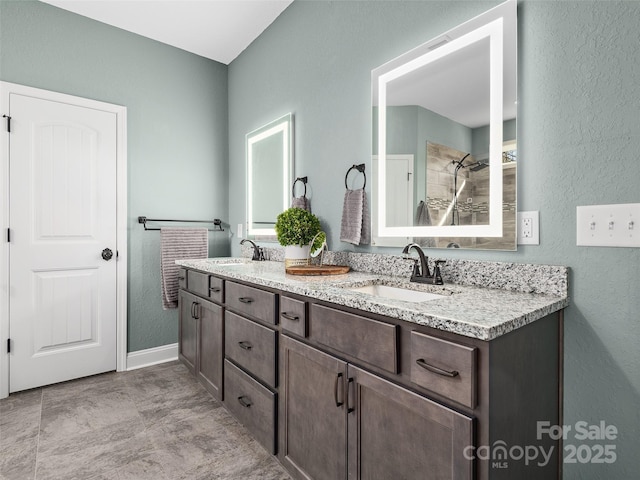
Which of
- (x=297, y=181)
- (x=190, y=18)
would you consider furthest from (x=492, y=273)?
(x=190, y=18)

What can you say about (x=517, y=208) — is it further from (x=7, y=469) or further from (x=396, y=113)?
(x=7, y=469)

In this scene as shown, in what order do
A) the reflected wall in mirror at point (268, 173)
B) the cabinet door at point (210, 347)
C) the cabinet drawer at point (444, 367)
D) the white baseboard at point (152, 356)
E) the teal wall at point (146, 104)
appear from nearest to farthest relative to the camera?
1. the cabinet drawer at point (444, 367)
2. the cabinet door at point (210, 347)
3. the teal wall at point (146, 104)
4. the reflected wall in mirror at point (268, 173)
5. the white baseboard at point (152, 356)

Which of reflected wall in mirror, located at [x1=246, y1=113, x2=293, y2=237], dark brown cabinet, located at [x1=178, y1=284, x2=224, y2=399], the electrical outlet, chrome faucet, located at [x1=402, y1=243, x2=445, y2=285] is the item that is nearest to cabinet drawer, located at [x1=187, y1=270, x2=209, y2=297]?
dark brown cabinet, located at [x1=178, y1=284, x2=224, y2=399]

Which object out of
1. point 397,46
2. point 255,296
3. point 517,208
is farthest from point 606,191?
point 255,296

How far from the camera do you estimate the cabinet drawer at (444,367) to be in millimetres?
855

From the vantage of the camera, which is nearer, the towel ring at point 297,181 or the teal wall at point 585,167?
the teal wall at point 585,167

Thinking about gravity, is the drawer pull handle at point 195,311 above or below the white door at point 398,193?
below

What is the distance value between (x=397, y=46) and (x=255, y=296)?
1.43 metres

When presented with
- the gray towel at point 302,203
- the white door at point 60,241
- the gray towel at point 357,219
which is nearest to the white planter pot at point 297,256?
the gray towel at point 357,219

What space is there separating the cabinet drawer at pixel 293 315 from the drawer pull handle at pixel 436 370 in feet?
1.78

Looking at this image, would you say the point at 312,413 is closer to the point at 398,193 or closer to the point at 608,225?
the point at 398,193

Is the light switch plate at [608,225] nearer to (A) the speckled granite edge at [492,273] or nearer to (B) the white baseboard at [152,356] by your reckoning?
(A) the speckled granite edge at [492,273]

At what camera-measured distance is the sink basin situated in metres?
1.48

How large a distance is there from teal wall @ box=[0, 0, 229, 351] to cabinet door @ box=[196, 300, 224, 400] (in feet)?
3.04
